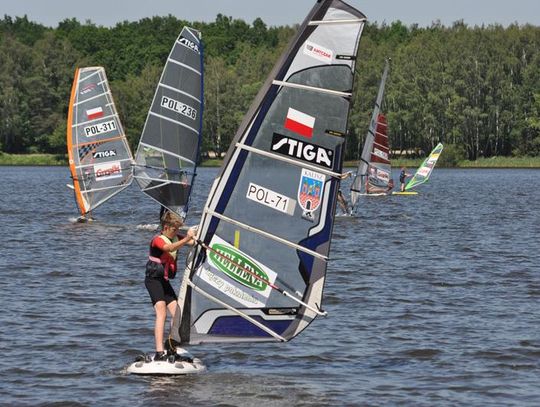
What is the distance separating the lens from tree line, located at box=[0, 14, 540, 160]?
112m

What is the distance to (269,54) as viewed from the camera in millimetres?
136875

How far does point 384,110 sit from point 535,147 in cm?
1550

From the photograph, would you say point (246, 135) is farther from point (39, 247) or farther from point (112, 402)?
point (39, 247)

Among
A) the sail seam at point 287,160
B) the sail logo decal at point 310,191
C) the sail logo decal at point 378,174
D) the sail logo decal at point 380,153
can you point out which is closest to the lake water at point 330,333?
the sail logo decal at point 310,191

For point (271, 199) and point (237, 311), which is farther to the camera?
point (237, 311)

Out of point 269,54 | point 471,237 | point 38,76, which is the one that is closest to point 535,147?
point 269,54

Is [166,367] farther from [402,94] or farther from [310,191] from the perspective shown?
[402,94]

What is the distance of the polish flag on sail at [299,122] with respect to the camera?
12.4m

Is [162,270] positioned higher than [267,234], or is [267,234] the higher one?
[267,234]

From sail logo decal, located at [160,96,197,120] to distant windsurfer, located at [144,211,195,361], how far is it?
18381 mm

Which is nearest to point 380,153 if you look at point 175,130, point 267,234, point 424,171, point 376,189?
point 376,189

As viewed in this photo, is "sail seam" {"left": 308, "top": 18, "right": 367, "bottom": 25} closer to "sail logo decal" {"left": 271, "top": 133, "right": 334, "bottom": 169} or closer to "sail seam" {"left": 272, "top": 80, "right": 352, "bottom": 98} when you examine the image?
"sail seam" {"left": 272, "top": 80, "right": 352, "bottom": 98}

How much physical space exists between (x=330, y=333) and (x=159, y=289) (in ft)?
13.2

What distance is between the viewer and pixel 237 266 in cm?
1272
